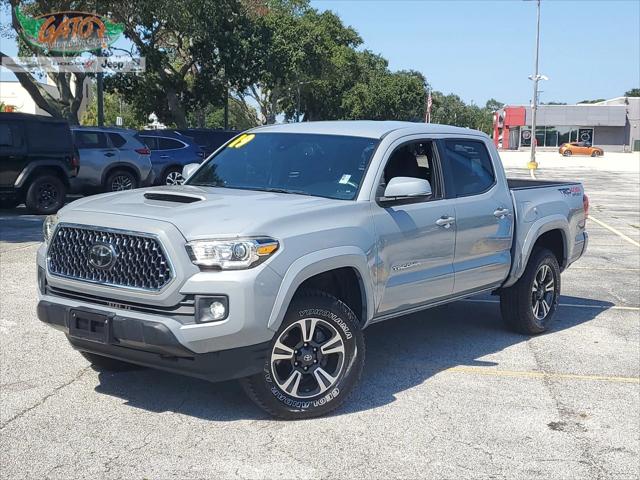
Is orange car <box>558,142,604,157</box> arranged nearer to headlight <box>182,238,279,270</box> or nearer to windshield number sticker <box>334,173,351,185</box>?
windshield number sticker <box>334,173,351,185</box>

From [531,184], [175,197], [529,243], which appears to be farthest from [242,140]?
[531,184]

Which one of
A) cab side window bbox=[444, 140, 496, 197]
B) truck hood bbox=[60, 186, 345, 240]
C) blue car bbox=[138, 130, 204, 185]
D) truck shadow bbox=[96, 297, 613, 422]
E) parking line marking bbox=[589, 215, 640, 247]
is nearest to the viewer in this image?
truck hood bbox=[60, 186, 345, 240]

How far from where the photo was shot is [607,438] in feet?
15.9

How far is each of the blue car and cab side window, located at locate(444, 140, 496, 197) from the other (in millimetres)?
14446

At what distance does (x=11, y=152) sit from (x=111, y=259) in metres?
11.5

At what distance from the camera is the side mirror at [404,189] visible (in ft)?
17.5

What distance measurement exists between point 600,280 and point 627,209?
12400mm

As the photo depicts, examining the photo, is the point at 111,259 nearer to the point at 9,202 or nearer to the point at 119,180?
the point at 9,202

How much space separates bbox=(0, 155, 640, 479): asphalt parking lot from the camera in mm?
4293

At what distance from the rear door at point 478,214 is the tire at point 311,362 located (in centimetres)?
148

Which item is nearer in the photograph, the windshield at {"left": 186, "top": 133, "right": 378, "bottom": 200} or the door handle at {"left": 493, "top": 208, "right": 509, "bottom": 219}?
the windshield at {"left": 186, "top": 133, "right": 378, "bottom": 200}

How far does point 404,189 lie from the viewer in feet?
17.5

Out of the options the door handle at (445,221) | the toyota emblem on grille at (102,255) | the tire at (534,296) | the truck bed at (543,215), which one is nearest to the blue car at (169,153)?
the truck bed at (543,215)

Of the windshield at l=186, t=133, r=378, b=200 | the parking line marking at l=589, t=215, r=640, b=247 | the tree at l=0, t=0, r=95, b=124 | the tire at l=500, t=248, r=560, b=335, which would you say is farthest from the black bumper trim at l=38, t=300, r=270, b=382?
the tree at l=0, t=0, r=95, b=124
